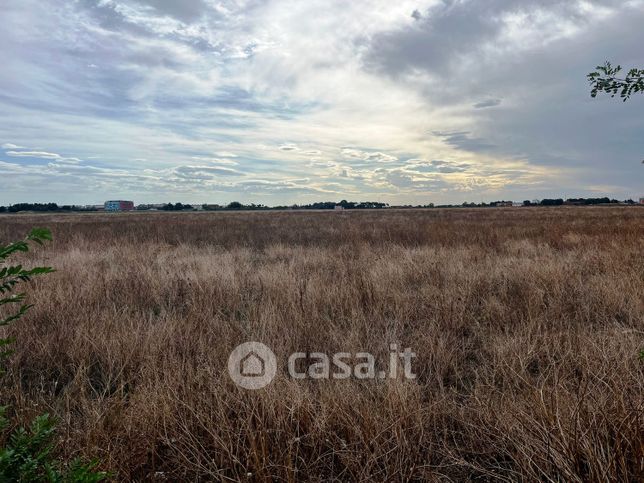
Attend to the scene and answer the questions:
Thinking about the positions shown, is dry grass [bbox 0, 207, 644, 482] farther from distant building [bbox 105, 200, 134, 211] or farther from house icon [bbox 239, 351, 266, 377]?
distant building [bbox 105, 200, 134, 211]

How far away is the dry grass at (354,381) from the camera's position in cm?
214

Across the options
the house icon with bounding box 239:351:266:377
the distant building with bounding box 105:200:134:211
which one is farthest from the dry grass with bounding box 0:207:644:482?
the distant building with bounding box 105:200:134:211

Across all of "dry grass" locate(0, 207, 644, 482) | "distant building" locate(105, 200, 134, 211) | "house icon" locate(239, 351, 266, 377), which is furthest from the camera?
"distant building" locate(105, 200, 134, 211)

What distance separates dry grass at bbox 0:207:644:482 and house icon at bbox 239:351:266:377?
174 millimetres

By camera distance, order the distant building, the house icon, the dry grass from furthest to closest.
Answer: the distant building
the house icon
the dry grass

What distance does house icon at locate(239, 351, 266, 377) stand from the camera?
313 centimetres

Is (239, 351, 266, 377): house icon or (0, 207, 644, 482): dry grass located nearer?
(0, 207, 644, 482): dry grass

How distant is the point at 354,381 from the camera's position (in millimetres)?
3088

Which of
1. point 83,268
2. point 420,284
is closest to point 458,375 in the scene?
point 420,284

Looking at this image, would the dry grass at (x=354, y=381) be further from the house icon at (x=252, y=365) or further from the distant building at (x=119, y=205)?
the distant building at (x=119, y=205)

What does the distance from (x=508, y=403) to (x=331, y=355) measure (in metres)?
1.61

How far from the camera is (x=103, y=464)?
2.11m

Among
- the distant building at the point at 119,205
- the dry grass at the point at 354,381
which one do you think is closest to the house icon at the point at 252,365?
the dry grass at the point at 354,381

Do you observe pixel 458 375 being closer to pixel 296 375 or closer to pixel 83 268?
pixel 296 375
